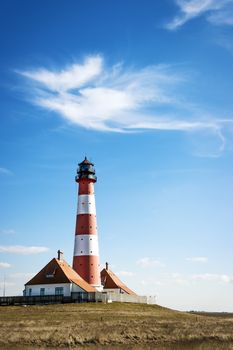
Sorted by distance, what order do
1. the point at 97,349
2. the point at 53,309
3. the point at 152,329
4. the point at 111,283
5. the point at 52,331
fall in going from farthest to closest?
the point at 111,283, the point at 53,309, the point at 152,329, the point at 52,331, the point at 97,349

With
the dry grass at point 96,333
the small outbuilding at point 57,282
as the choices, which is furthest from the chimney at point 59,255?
the dry grass at point 96,333

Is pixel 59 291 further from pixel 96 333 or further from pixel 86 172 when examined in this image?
pixel 96 333

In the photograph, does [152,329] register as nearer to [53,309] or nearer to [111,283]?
[53,309]

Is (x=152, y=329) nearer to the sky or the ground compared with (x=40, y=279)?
nearer to the ground

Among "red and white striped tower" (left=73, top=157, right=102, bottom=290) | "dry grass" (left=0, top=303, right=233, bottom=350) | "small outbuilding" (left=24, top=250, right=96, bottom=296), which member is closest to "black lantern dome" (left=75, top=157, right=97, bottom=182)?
"red and white striped tower" (left=73, top=157, right=102, bottom=290)

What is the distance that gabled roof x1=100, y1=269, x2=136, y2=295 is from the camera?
7619 cm

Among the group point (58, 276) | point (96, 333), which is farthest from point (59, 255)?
point (96, 333)

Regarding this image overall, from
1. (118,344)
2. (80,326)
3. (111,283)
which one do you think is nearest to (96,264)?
(111,283)

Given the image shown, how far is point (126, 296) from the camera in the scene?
218 feet

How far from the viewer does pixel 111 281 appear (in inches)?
3022

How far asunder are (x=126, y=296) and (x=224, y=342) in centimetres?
3772

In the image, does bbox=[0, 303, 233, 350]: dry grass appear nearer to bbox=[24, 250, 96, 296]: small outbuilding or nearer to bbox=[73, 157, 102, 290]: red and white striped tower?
bbox=[24, 250, 96, 296]: small outbuilding

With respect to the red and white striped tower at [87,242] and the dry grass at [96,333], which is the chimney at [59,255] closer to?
the red and white striped tower at [87,242]

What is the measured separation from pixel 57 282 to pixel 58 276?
838mm
